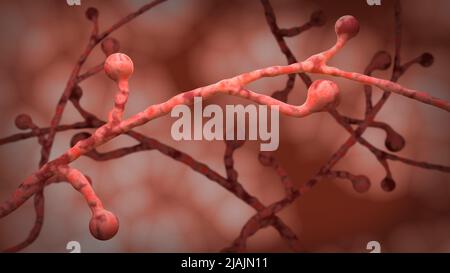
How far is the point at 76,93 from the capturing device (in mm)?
1067

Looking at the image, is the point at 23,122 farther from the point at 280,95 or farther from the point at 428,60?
the point at 428,60

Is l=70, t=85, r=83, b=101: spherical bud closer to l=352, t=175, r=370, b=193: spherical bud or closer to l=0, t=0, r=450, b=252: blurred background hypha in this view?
l=0, t=0, r=450, b=252: blurred background hypha

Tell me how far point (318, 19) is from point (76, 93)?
554mm

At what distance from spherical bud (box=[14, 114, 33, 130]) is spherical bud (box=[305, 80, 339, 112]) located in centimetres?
78

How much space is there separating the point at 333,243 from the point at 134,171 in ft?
1.51

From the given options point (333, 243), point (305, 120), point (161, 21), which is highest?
point (161, 21)

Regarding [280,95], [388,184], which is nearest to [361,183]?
[388,184]

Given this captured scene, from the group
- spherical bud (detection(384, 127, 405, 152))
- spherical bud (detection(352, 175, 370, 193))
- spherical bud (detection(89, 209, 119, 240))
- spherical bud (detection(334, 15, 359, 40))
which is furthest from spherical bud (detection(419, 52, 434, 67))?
spherical bud (detection(89, 209, 119, 240))

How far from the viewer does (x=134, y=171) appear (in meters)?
1.06

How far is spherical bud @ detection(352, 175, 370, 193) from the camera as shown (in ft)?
3.48
